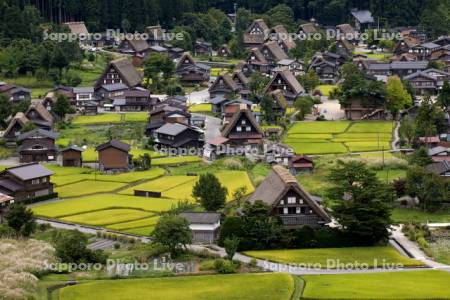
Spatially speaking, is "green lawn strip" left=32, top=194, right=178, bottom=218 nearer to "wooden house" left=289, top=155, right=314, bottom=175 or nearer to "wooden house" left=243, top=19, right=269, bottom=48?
"wooden house" left=289, top=155, right=314, bottom=175

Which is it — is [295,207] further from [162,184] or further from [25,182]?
[25,182]

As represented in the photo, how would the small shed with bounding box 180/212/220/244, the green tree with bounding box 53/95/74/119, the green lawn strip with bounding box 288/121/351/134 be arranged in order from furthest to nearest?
the green tree with bounding box 53/95/74/119
the green lawn strip with bounding box 288/121/351/134
the small shed with bounding box 180/212/220/244

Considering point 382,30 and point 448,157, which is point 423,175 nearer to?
point 448,157

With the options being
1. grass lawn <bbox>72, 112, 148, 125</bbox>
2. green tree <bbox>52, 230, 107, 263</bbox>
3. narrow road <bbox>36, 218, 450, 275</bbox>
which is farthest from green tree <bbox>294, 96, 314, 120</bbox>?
green tree <bbox>52, 230, 107, 263</bbox>

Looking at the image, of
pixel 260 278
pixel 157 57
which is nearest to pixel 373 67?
pixel 157 57

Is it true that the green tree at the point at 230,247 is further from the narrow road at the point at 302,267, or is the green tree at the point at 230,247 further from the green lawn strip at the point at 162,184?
the green lawn strip at the point at 162,184
